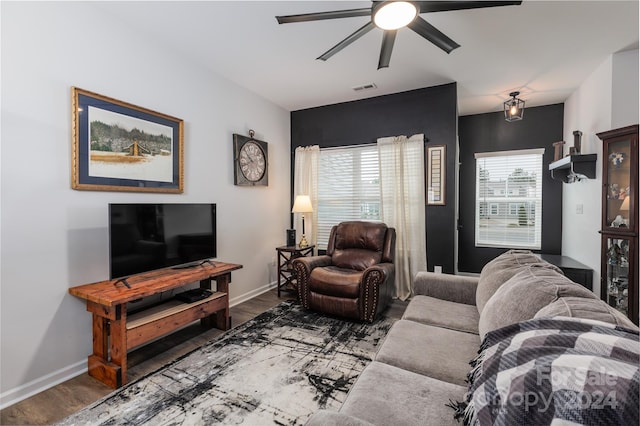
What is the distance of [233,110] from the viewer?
3.65 m

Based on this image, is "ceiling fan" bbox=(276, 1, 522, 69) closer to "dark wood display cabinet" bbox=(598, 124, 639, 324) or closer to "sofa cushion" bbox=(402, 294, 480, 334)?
"sofa cushion" bbox=(402, 294, 480, 334)

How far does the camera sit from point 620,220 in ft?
9.12

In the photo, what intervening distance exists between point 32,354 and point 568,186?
19.7 ft

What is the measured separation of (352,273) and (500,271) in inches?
65.7

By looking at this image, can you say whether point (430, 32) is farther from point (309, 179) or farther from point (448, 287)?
point (309, 179)

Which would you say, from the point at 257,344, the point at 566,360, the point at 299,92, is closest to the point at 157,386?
the point at 257,344

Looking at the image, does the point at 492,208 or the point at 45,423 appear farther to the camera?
the point at 492,208

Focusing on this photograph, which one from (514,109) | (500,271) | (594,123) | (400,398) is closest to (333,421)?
(400,398)

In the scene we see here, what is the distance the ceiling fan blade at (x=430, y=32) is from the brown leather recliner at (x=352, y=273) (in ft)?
6.69

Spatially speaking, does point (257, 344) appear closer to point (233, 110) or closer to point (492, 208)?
point (233, 110)

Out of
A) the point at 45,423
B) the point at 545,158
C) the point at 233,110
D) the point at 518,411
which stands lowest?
Answer: the point at 45,423

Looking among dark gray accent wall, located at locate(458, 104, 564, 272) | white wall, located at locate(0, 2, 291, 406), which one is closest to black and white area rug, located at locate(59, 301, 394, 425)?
A: white wall, located at locate(0, 2, 291, 406)

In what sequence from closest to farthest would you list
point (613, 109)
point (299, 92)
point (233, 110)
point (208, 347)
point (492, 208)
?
point (208, 347), point (613, 109), point (233, 110), point (299, 92), point (492, 208)

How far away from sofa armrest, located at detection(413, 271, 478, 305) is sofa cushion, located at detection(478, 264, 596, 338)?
0.82 m
